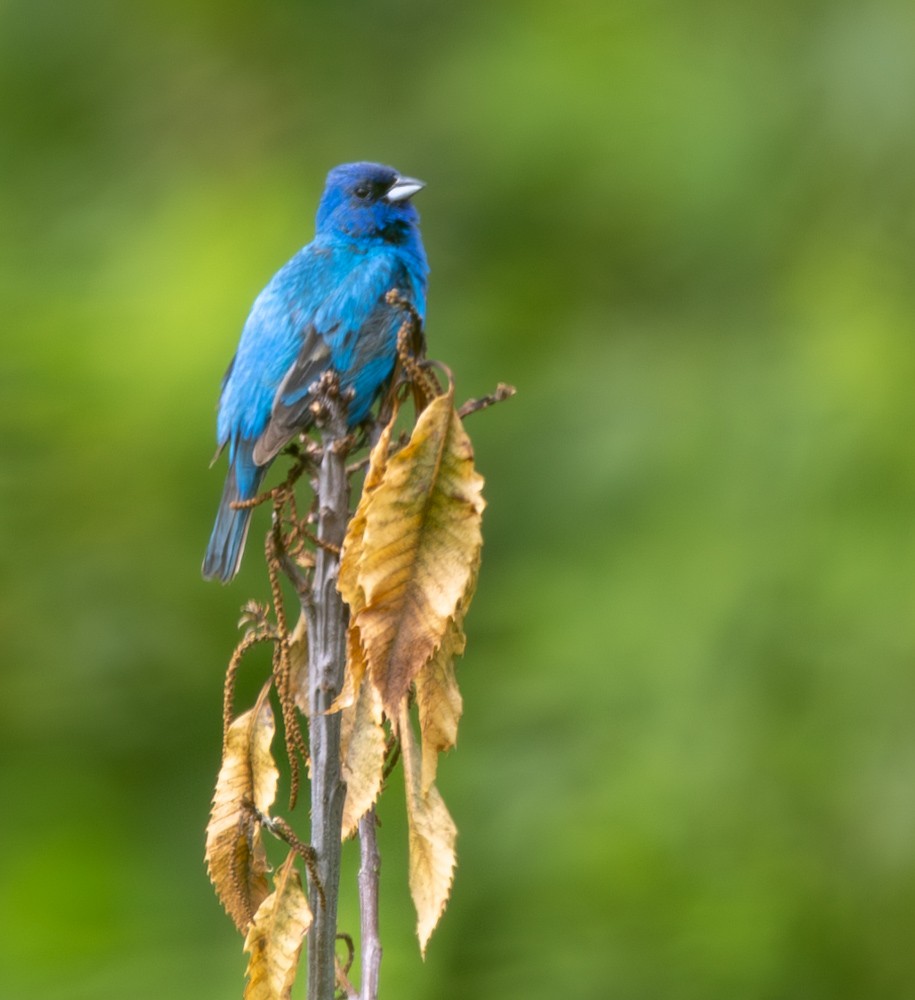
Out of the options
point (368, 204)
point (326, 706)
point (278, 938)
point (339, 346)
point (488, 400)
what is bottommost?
point (278, 938)

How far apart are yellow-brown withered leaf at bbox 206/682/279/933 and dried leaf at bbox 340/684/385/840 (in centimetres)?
12

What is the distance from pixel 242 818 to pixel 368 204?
305 cm

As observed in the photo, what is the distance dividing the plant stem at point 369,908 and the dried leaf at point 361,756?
3 centimetres

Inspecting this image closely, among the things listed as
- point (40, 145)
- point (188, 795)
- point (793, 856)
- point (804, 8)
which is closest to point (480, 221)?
point (804, 8)

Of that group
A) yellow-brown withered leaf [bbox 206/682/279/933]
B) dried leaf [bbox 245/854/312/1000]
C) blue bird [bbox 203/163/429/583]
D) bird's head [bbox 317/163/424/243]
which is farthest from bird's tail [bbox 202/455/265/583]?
dried leaf [bbox 245/854/312/1000]

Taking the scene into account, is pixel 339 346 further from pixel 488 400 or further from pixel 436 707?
pixel 436 707

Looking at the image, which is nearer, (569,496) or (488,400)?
(488,400)

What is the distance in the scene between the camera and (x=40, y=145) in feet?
25.4

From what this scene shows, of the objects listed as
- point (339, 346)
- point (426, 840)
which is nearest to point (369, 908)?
point (426, 840)

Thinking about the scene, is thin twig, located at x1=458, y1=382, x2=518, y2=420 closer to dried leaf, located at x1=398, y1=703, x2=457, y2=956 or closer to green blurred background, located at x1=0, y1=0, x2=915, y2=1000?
dried leaf, located at x1=398, y1=703, x2=457, y2=956

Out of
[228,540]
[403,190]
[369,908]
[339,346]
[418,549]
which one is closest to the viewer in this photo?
[418,549]

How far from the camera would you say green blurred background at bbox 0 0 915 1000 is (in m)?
4.86

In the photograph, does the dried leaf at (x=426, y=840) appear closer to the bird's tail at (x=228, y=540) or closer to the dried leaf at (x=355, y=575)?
the dried leaf at (x=355, y=575)

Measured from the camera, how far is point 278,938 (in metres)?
1.94
